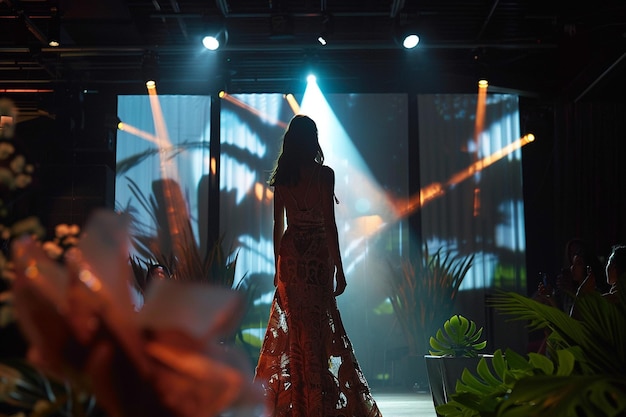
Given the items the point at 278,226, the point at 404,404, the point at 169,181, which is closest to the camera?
the point at 278,226

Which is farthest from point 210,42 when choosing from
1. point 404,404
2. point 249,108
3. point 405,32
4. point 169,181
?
point 404,404

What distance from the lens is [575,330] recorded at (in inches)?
36.7

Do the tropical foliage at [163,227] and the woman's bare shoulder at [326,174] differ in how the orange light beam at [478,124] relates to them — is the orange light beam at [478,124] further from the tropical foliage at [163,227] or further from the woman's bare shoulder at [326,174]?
the woman's bare shoulder at [326,174]

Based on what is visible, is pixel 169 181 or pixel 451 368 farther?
pixel 169 181

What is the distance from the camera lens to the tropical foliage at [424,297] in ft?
27.2

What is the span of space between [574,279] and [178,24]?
5.16 m

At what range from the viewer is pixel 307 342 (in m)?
4.06

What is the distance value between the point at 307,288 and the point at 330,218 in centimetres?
39

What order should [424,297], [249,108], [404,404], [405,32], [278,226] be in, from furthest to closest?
[249,108] → [424,297] → [405,32] → [404,404] → [278,226]

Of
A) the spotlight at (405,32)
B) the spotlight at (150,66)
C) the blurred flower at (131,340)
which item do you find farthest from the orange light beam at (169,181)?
the blurred flower at (131,340)

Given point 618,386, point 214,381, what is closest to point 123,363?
point 214,381

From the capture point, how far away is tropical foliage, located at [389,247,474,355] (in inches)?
326

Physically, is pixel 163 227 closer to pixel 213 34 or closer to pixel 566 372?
pixel 213 34

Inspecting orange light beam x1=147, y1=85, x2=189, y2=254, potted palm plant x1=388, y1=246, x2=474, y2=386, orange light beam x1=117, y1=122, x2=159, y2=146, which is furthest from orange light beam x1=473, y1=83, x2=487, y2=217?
orange light beam x1=117, y1=122, x2=159, y2=146
